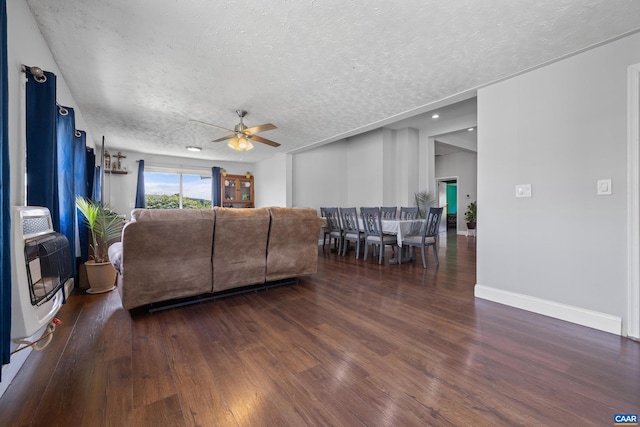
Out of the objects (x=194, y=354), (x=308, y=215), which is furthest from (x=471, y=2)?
(x=194, y=354)

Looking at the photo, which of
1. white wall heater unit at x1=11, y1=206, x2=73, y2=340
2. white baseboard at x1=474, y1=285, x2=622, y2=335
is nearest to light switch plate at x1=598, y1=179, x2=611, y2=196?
white baseboard at x1=474, y1=285, x2=622, y2=335

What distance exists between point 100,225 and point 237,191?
480 cm

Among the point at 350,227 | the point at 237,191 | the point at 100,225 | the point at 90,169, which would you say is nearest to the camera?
the point at 100,225

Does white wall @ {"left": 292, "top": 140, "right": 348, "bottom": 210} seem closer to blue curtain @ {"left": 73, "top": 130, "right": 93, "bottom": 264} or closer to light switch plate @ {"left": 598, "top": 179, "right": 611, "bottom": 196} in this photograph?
blue curtain @ {"left": 73, "top": 130, "right": 93, "bottom": 264}

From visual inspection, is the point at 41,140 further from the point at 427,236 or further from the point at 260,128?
the point at 427,236

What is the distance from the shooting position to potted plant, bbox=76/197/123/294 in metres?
3.07

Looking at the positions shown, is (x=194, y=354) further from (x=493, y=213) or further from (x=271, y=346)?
(x=493, y=213)

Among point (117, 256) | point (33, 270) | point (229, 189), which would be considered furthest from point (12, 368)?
point (229, 189)

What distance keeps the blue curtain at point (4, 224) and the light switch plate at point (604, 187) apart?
3.78 metres

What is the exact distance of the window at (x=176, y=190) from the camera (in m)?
6.88

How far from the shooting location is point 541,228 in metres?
2.41

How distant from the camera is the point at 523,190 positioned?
2512 mm

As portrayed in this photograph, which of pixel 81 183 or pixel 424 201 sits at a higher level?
pixel 81 183

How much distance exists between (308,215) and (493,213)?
2.00 meters
